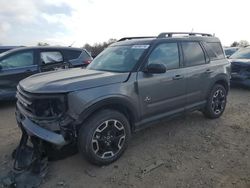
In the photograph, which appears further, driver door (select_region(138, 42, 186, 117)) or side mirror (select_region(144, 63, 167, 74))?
driver door (select_region(138, 42, 186, 117))

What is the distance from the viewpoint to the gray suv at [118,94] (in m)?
3.37

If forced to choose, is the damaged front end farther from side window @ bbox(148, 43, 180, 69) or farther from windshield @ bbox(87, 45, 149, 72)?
side window @ bbox(148, 43, 180, 69)

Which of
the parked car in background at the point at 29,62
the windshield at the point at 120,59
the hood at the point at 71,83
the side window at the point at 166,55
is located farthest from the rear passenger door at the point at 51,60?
the side window at the point at 166,55

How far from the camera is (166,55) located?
15.0 feet

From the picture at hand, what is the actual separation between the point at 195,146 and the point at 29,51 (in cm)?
520

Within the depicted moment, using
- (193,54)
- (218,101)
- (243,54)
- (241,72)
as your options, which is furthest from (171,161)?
(243,54)

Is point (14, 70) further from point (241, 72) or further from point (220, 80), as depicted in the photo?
point (241, 72)

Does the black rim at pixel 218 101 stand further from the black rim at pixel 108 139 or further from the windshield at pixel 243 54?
the windshield at pixel 243 54

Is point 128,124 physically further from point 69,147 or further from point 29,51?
point 29,51

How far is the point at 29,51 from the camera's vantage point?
7.15 metres

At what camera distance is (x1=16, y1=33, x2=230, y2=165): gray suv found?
337 centimetres

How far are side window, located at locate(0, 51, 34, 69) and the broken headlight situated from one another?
402 cm

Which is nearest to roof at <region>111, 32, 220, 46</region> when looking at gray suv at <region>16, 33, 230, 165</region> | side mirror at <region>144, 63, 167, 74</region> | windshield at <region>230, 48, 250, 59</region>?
gray suv at <region>16, 33, 230, 165</region>

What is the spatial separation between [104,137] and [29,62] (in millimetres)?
4426
